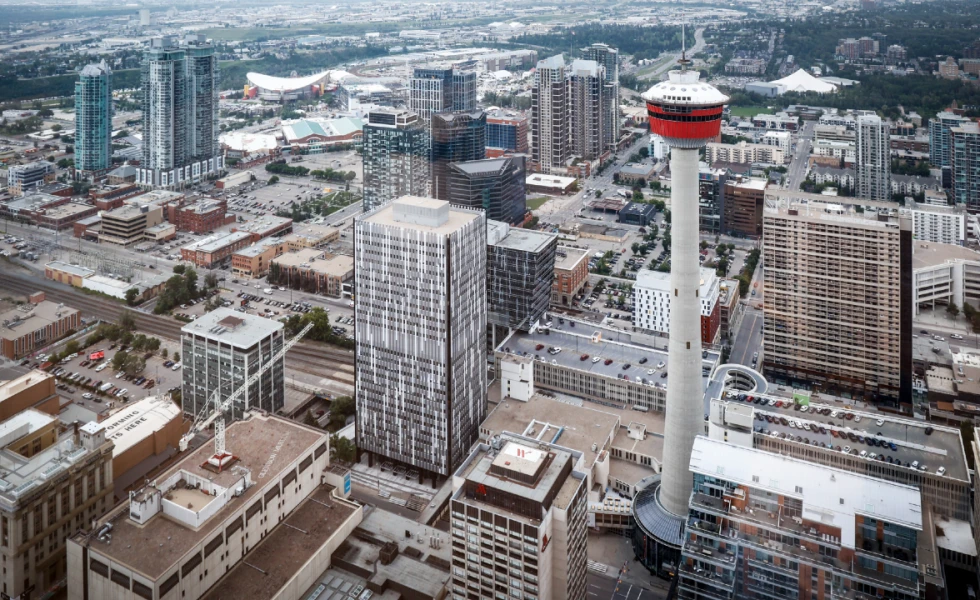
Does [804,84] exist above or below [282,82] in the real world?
below

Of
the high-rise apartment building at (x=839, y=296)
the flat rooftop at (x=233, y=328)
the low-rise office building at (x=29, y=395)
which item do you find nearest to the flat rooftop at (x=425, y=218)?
the flat rooftop at (x=233, y=328)

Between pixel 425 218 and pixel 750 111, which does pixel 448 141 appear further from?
pixel 750 111

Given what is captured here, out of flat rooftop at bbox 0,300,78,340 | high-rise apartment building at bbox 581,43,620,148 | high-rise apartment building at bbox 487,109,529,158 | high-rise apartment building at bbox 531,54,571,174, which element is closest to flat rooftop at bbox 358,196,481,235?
flat rooftop at bbox 0,300,78,340

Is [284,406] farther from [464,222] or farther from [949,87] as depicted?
[949,87]

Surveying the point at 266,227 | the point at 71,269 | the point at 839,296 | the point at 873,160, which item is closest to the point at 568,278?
the point at 839,296

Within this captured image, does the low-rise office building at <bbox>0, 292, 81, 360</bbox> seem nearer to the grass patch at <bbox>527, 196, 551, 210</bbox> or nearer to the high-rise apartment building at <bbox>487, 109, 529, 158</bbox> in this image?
the grass patch at <bbox>527, 196, 551, 210</bbox>

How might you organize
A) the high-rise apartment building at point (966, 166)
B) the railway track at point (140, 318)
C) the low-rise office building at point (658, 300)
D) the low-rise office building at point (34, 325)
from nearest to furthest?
the low-rise office building at point (34, 325) → the railway track at point (140, 318) → the low-rise office building at point (658, 300) → the high-rise apartment building at point (966, 166)

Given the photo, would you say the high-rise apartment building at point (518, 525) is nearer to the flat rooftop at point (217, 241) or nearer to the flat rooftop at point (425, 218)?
the flat rooftop at point (425, 218)
